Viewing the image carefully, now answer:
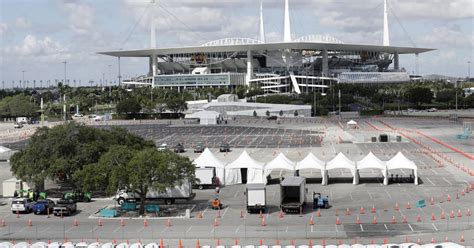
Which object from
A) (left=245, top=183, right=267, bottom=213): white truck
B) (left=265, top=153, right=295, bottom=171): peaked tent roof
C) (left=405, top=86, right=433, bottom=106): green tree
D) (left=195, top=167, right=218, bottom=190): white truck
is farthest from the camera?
(left=405, top=86, right=433, bottom=106): green tree

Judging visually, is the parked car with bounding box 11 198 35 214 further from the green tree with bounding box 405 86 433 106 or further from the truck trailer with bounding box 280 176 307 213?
the green tree with bounding box 405 86 433 106

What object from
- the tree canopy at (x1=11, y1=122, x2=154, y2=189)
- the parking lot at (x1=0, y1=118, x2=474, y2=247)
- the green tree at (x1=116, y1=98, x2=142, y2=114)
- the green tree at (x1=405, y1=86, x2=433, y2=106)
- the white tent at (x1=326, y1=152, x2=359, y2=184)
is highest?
the green tree at (x1=405, y1=86, x2=433, y2=106)

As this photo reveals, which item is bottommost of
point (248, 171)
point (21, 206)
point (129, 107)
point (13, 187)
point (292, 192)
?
point (21, 206)

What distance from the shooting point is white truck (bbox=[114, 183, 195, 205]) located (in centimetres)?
4916

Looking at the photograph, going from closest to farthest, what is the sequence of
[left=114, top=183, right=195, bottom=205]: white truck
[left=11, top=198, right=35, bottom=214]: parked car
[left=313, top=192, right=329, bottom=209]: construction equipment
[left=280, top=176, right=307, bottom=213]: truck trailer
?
[left=280, top=176, right=307, bottom=213]: truck trailer
[left=313, top=192, right=329, bottom=209]: construction equipment
[left=11, top=198, right=35, bottom=214]: parked car
[left=114, top=183, right=195, bottom=205]: white truck

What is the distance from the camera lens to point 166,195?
49.8 metres

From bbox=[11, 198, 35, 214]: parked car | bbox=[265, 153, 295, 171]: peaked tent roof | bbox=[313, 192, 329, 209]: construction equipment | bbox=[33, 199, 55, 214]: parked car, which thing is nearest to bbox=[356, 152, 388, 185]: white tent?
bbox=[265, 153, 295, 171]: peaked tent roof

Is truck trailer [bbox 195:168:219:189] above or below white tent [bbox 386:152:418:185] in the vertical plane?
below

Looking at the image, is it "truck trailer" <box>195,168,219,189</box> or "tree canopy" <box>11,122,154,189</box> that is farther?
"truck trailer" <box>195,168,219,189</box>

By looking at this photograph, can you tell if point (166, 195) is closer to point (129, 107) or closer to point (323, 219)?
point (323, 219)

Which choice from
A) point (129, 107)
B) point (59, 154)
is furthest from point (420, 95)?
point (59, 154)

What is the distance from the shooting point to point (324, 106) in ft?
628

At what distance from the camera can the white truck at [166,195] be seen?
1935 inches

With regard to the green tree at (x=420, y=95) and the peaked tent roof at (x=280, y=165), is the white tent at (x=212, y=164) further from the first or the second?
the green tree at (x=420, y=95)
